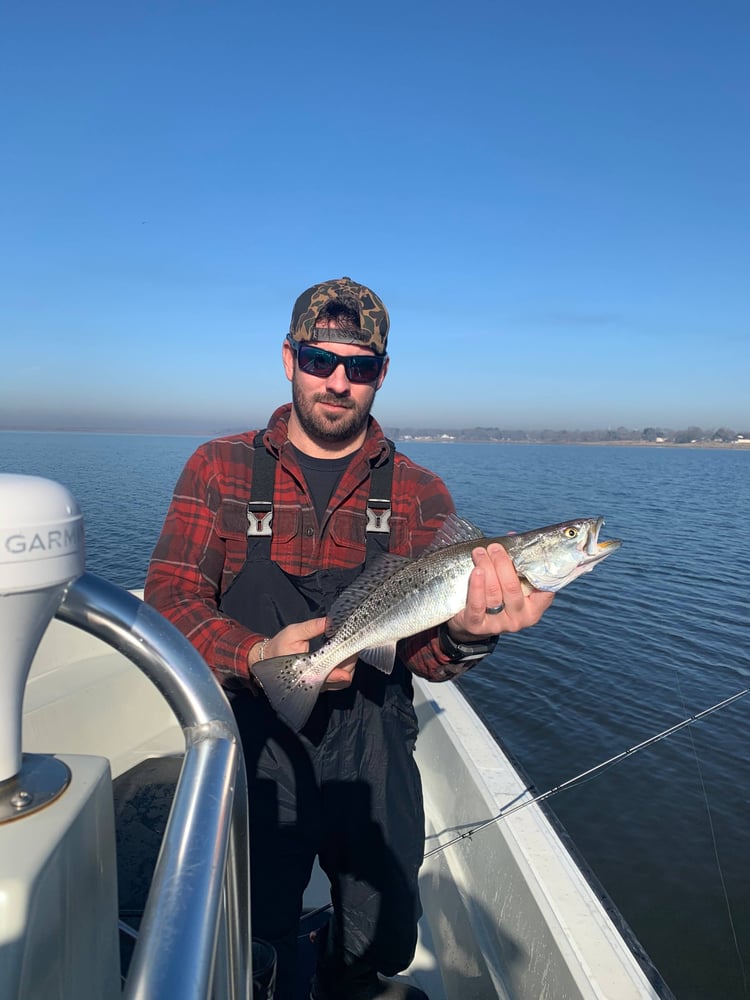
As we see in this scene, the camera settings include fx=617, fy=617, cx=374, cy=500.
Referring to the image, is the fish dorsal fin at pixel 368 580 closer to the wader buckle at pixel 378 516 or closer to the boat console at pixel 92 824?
the wader buckle at pixel 378 516

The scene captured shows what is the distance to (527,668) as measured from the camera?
A: 14609mm

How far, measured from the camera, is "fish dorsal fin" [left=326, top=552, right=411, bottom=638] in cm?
350

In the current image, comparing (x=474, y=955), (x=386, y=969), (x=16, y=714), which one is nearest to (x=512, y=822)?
(x=474, y=955)

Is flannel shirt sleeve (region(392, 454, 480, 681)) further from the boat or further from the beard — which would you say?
the boat

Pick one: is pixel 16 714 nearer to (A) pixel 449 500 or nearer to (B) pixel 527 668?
(A) pixel 449 500

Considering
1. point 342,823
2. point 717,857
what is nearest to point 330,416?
point 342,823

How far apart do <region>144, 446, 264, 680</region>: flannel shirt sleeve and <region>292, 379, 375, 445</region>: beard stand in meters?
0.63

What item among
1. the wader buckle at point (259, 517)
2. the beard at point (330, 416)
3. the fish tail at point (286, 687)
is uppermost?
the beard at point (330, 416)

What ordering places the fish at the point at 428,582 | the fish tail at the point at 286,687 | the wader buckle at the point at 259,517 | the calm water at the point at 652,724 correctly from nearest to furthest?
1. the fish tail at the point at 286,687
2. the fish at the point at 428,582
3. the wader buckle at the point at 259,517
4. the calm water at the point at 652,724

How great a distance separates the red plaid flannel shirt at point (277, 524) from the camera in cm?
345

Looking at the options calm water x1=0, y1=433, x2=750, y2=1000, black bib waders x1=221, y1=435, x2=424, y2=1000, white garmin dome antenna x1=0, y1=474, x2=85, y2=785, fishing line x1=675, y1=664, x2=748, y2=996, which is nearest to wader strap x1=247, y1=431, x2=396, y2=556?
black bib waders x1=221, y1=435, x2=424, y2=1000

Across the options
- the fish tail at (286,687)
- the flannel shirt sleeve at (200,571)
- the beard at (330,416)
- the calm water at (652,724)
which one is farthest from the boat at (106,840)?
the calm water at (652,724)

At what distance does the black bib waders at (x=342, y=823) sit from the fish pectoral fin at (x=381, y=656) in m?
0.18

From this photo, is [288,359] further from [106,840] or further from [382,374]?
[106,840]
